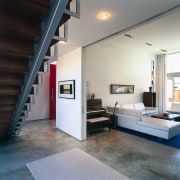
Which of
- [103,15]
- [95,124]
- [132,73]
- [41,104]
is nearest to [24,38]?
[103,15]

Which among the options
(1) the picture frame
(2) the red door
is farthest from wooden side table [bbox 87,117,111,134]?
(2) the red door

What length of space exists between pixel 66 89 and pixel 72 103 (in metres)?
0.55

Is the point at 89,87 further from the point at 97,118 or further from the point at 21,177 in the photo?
the point at 21,177

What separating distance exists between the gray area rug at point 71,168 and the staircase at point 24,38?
133 cm

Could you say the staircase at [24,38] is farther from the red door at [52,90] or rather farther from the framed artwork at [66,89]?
the red door at [52,90]

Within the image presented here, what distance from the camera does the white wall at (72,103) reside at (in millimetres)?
4215

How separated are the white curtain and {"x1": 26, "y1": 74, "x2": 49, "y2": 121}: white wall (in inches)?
238

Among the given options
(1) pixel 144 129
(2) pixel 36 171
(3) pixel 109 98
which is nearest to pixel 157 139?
(1) pixel 144 129

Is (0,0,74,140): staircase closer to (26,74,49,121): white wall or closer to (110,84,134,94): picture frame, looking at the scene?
(26,74,49,121): white wall

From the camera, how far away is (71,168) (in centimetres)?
275

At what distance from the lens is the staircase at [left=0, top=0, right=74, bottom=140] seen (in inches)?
63.9

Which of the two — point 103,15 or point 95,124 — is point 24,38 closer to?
point 103,15

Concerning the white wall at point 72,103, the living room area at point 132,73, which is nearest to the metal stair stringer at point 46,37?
the white wall at point 72,103

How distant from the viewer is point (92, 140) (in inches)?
166
